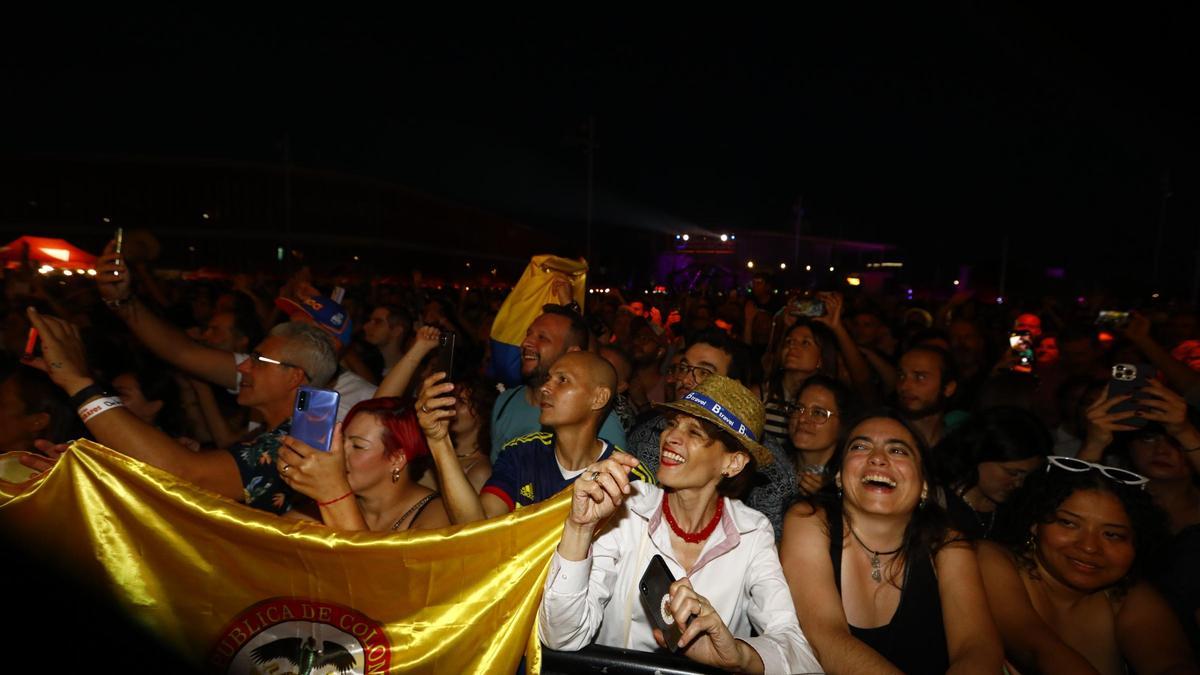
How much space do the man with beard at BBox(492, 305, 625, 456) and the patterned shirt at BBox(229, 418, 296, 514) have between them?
147 cm

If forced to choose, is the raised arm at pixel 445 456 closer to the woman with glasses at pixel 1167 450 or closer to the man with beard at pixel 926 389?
the man with beard at pixel 926 389

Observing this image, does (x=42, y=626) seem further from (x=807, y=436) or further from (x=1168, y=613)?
(x=1168, y=613)

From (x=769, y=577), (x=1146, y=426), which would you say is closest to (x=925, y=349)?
(x=1146, y=426)

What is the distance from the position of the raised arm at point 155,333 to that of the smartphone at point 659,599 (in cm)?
360

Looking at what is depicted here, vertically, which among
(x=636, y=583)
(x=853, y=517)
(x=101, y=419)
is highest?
(x=101, y=419)

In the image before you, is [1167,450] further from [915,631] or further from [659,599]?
[659,599]

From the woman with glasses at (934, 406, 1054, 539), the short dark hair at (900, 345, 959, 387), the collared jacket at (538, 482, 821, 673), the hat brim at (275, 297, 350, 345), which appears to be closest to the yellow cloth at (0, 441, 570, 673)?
the collared jacket at (538, 482, 821, 673)

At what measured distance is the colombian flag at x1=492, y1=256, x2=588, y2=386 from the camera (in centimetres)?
582

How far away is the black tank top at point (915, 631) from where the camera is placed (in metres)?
2.76

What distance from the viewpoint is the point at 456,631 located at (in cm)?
241

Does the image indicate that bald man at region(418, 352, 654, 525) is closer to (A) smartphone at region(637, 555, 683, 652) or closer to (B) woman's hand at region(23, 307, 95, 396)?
(A) smartphone at region(637, 555, 683, 652)

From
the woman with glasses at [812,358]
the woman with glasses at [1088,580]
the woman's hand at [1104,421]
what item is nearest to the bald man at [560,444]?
the woman with glasses at [1088,580]

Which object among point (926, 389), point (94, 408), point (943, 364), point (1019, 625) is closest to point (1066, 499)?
point (1019, 625)

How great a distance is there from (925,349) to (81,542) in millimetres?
5160
